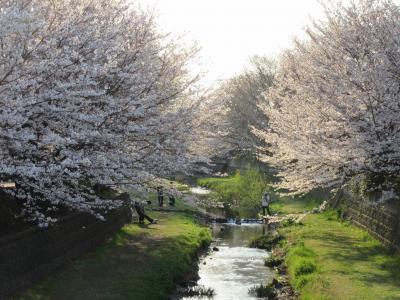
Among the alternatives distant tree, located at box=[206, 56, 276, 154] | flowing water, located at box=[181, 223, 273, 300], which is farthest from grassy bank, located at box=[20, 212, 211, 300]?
distant tree, located at box=[206, 56, 276, 154]

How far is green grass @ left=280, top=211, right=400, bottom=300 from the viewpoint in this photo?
1344cm

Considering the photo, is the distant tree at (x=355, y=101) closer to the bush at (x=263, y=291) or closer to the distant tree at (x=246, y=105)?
the bush at (x=263, y=291)

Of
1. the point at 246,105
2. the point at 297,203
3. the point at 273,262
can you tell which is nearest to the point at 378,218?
the point at 273,262

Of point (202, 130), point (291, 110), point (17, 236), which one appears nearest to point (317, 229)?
point (291, 110)

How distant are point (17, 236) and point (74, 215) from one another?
3796 mm

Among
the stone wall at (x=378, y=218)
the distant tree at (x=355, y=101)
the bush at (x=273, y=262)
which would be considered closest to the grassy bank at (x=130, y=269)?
the bush at (x=273, y=262)

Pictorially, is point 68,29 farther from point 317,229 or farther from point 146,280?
point 317,229

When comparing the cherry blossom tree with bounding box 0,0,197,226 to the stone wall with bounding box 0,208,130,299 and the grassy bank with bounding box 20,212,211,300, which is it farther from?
the grassy bank with bounding box 20,212,211,300

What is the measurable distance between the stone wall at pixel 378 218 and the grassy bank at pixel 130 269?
7104 millimetres

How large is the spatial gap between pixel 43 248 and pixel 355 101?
10.8 meters

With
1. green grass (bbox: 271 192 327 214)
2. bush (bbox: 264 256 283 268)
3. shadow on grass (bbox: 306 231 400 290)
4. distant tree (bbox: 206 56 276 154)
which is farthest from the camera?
distant tree (bbox: 206 56 276 154)

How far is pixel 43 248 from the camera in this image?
45.7ft

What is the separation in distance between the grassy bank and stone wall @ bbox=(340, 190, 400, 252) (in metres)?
7.10

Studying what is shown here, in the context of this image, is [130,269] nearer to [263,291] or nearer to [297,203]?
[263,291]
